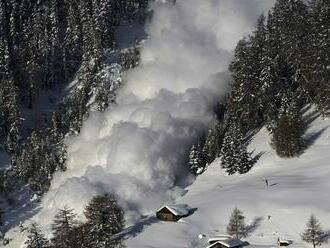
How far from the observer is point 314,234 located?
8262 cm

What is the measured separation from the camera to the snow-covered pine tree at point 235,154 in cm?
11012

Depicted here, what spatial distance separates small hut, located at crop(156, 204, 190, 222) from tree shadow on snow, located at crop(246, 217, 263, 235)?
10262 millimetres

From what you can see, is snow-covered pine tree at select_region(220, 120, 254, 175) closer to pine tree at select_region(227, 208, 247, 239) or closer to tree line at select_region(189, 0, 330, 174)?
tree line at select_region(189, 0, 330, 174)

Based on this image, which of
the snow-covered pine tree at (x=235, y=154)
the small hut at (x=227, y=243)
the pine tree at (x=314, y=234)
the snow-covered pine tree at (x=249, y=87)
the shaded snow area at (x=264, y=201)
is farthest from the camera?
the snow-covered pine tree at (x=249, y=87)

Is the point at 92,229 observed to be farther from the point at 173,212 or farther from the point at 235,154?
the point at 235,154

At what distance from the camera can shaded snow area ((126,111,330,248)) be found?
9012 cm

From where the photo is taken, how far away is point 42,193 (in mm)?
125312

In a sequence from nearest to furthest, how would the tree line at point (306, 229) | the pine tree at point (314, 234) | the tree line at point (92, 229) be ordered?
the tree line at point (92, 229) < the pine tree at point (314, 234) < the tree line at point (306, 229)

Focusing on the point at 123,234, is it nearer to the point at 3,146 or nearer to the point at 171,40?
the point at 3,146

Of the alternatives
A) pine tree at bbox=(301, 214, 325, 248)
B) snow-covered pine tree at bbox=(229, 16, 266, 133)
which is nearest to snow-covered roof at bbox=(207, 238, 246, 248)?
pine tree at bbox=(301, 214, 325, 248)

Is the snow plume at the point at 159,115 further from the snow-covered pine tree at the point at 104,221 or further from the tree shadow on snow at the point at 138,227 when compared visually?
the snow-covered pine tree at the point at 104,221

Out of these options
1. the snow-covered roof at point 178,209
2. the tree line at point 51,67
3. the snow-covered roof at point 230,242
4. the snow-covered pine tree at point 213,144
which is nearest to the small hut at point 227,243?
the snow-covered roof at point 230,242

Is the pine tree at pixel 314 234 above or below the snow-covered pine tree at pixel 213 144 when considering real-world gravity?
below

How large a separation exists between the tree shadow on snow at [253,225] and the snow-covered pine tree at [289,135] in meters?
18.7
